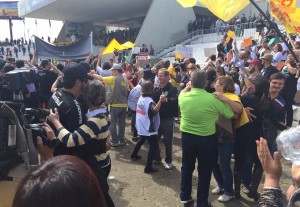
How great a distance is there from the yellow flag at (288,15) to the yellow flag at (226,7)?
1.75 ft

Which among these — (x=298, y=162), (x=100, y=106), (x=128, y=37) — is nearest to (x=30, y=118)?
(x=100, y=106)

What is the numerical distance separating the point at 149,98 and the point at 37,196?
164 inches

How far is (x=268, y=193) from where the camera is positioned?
166cm

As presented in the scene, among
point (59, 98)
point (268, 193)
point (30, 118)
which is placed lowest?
point (268, 193)

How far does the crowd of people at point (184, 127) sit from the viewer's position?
1641mm

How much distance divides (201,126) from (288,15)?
9.78ft

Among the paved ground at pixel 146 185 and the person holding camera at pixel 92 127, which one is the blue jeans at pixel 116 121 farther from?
the person holding camera at pixel 92 127

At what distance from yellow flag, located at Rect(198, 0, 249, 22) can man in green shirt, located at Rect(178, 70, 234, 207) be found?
2.60 m

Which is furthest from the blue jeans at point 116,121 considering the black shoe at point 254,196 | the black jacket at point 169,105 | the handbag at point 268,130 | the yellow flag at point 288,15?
the yellow flag at point 288,15

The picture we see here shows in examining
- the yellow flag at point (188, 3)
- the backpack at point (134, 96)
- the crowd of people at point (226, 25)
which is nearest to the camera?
the yellow flag at point (188, 3)

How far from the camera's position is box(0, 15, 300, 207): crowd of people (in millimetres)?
1641

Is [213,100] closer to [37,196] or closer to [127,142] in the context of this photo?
[37,196]

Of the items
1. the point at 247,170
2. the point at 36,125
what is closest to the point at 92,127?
the point at 36,125

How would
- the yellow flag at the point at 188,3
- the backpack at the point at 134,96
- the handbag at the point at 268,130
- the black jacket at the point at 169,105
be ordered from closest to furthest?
the handbag at the point at 268,130 → the black jacket at the point at 169,105 → the yellow flag at the point at 188,3 → the backpack at the point at 134,96
